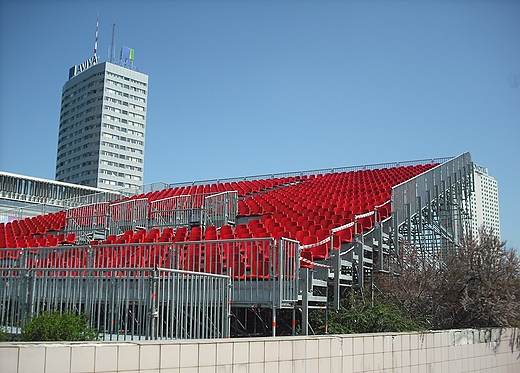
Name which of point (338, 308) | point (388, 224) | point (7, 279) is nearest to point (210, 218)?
point (388, 224)

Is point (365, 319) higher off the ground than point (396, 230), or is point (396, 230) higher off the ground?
point (396, 230)

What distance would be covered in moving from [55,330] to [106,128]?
121866 millimetres

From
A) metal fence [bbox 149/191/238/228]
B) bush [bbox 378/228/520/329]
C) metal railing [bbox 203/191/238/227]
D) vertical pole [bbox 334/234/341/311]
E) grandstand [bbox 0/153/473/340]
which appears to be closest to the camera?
grandstand [bbox 0/153/473/340]

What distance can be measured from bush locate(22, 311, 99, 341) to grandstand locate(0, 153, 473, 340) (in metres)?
0.83

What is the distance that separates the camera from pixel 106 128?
12469cm

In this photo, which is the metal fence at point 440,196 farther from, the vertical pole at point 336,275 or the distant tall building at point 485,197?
the distant tall building at point 485,197

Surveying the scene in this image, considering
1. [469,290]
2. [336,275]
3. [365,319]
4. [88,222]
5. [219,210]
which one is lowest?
[365,319]

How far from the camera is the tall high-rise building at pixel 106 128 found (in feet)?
405

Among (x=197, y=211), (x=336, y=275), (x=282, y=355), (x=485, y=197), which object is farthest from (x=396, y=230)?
(x=485, y=197)

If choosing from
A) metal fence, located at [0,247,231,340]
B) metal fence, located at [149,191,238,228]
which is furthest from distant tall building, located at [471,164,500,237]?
metal fence, located at [0,247,231,340]

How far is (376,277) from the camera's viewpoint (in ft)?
47.8

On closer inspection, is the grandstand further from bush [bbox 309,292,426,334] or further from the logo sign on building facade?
the logo sign on building facade

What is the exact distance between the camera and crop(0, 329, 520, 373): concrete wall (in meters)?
5.29

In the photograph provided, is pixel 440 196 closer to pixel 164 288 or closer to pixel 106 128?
pixel 164 288
